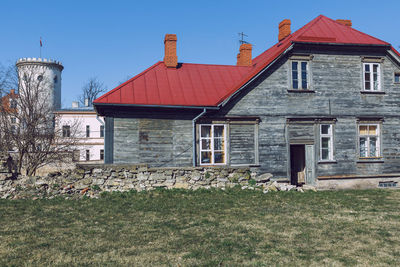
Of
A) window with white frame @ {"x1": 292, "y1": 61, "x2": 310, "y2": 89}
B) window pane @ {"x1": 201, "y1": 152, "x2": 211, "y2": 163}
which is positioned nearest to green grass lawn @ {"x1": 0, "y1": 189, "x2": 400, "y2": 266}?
window pane @ {"x1": 201, "y1": 152, "x2": 211, "y2": 163}

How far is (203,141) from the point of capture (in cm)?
1808

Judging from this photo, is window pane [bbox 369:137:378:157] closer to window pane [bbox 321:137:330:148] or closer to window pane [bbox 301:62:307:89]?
Result: window pane [bbox 321:137:330:148]

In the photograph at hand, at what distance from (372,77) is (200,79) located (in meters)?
8.91

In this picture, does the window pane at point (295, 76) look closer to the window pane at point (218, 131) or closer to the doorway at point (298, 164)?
the doorway at point (298, 164)

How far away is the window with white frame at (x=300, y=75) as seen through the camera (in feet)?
61.9

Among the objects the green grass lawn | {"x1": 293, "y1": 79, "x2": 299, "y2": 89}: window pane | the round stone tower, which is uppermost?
the round stone tower

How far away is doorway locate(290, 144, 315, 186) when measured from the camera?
61.6 ft

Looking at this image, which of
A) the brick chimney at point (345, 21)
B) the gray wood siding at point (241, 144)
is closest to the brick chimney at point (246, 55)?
the brick chimney at point (345, 21)

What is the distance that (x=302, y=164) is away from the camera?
2056cm

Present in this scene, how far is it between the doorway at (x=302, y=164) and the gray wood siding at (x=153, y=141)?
5961 mm

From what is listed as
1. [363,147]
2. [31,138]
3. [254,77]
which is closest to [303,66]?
[254,77]

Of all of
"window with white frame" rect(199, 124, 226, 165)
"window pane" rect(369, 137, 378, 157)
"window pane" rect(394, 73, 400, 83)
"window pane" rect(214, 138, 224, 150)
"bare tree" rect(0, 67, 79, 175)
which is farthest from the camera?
"window pane" rect(394, 73, 400, 83)

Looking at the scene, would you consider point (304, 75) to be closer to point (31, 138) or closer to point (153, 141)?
point (153, 141)

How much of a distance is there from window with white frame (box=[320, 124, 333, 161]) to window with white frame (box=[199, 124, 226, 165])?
5.04 meters
